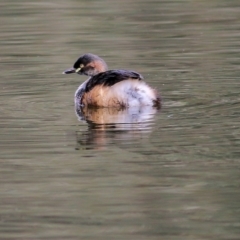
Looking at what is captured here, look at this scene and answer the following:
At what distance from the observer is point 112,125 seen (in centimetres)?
781

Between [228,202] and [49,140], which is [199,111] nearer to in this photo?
[49,140]

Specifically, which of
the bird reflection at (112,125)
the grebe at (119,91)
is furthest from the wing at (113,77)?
the bird reflection at (112,125)

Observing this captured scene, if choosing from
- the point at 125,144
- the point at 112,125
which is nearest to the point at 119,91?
the point at 112,125

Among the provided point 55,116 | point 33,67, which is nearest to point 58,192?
point 55,116

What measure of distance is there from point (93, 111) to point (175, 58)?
8.88 feet

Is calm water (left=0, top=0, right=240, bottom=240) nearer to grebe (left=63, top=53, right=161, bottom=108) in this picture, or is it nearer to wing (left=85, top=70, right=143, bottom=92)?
grebe (left=63, top=53, right=161, bottom=108)

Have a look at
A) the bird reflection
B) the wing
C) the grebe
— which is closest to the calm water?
the bird reflection

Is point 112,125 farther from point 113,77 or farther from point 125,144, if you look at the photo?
point 125,144

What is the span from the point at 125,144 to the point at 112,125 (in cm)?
84

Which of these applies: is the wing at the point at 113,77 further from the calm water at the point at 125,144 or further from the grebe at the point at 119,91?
the calm water at the point at 125,144

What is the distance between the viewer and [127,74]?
836cm

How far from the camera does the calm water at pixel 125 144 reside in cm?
540

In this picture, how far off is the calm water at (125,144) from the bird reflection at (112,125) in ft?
0.04

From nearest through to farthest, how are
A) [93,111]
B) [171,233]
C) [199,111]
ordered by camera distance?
[171,233] → [199,111] → [93,111]
